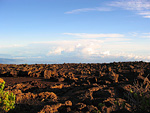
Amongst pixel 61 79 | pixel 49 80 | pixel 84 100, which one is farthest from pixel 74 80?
pixel 84 100

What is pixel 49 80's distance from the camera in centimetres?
892

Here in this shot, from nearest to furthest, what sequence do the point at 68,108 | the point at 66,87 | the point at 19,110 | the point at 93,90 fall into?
1. the point at 68,108
2. the point at 19,110
3. the point at 93,90
4. the point at 66,87

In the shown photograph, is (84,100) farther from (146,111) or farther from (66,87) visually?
(66,87)

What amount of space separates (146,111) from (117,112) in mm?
597

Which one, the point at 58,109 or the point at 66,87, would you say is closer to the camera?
the point at 58,109

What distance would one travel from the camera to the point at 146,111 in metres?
3.53

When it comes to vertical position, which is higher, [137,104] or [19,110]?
[137,104]

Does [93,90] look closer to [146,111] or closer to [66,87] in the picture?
[66,87]

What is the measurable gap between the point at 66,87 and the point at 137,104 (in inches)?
151

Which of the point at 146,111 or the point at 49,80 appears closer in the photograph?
the point at 146,111

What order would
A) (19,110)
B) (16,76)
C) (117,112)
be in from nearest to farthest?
(117,112)
(19,110)
(16,76)

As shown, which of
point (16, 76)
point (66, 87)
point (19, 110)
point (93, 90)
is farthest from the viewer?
point (16, 76)

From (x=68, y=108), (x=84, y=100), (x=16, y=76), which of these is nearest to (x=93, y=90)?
(x=84, y=100)

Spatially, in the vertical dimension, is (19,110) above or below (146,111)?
below
